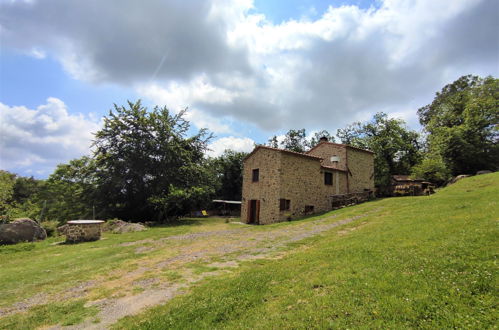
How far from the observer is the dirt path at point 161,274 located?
18.8 ft

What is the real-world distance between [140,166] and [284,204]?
17.4m

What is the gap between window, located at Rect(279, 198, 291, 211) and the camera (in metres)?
21.4

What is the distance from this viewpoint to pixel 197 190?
87.5ft

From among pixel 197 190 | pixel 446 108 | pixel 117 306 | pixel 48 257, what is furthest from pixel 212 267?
pixel 446 108

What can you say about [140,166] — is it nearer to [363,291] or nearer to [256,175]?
[256,175]

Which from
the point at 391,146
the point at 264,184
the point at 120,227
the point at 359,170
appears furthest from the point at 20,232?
the point at 391,146

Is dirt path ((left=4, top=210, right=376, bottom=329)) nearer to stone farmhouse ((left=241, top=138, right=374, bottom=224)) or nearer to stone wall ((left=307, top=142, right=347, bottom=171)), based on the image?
stone farmhouse ((left=241, top=138, right=374, bottom=224))

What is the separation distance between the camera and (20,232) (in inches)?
560

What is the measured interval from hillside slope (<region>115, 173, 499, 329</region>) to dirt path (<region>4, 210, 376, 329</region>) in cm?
66

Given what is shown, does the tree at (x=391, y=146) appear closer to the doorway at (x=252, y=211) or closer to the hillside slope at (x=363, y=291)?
the doorway at (x=252, y=211)

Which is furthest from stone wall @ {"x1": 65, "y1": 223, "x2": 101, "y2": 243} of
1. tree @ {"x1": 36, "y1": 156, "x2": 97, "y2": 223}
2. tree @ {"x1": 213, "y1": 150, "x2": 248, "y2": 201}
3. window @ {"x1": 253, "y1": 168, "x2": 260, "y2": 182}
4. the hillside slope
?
tree @ {"x1": 213, "y1": 150, "x2": 248, "y2": 201}

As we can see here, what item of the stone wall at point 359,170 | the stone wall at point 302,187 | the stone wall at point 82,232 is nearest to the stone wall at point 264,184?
the stone wall at point 302,187

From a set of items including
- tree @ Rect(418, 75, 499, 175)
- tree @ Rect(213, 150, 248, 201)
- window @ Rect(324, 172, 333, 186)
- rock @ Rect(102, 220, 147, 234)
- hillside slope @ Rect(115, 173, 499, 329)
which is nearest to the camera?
hillside slope @ Rect(115, 173, 499, 329)

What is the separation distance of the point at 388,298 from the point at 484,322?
128cm
